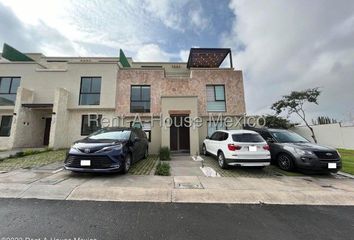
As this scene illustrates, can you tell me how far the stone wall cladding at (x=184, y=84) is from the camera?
13445mm

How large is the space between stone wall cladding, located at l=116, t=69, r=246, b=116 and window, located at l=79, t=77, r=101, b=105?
1710 millimetres

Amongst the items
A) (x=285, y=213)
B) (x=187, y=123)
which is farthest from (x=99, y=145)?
(x=187, y=123)

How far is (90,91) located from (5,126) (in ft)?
23.2

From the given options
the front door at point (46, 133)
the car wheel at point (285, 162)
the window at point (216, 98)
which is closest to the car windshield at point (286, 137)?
the car wheel at point (285, 162)

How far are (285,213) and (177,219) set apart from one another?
235 cm

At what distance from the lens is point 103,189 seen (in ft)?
14.7

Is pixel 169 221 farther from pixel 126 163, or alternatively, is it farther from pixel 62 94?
pixel 62 94

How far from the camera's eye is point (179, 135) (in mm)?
12266

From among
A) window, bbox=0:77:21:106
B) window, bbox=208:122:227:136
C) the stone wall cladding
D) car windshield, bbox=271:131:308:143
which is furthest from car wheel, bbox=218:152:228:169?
window, bbox=0:77:21:106

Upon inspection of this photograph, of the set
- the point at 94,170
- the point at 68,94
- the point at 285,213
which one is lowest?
the point at 285,213

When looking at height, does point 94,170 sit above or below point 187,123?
below

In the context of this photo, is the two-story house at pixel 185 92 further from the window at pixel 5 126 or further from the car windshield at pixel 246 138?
the window at pixel 5 126

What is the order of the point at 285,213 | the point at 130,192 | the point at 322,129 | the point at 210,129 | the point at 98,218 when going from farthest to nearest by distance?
the point at 322,129 < the point at 210,129 < the point at 130,192 < the point at 285,213 < the point at 98,218

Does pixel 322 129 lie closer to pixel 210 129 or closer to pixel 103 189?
pixel 210 129
